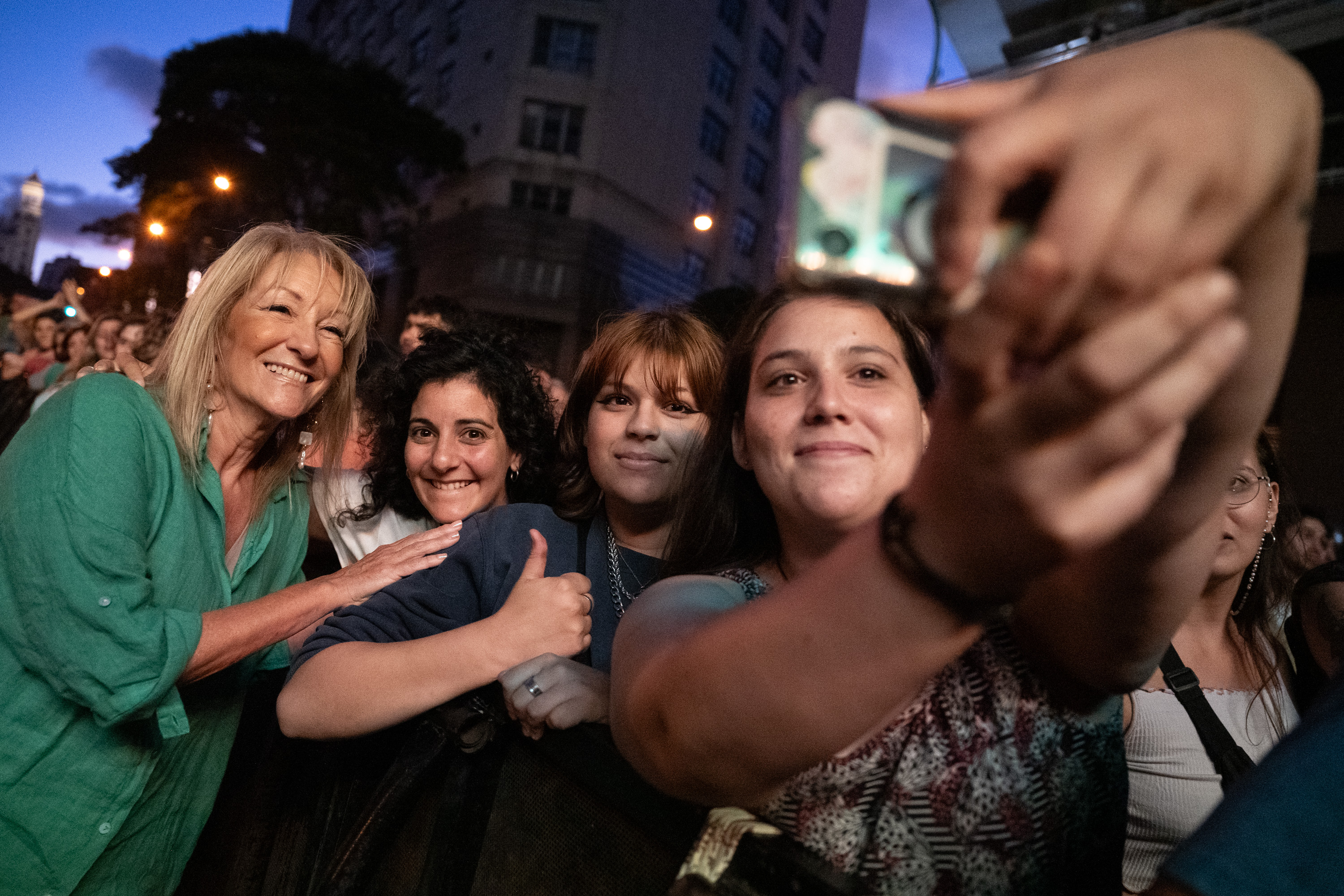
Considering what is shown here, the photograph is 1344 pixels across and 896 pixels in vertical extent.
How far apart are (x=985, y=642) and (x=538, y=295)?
25423mm

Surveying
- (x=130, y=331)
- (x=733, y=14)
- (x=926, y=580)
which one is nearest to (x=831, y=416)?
(x=926, y=580)

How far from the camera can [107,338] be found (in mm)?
5703

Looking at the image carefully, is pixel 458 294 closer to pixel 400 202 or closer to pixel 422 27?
pixel 400 202

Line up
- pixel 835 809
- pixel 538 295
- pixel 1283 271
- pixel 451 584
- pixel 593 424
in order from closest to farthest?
pixel 1283 271 < pixel 835 809 < pixel 451 584 < pixel 593 424 < pixel 538 295

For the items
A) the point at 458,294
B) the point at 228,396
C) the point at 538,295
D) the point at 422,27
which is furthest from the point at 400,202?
the point at 228,396

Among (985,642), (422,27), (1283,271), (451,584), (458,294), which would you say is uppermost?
(422,27)

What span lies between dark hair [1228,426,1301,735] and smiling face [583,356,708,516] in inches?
64.5

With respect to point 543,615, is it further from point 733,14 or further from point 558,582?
point 733,14

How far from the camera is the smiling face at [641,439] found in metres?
2.22

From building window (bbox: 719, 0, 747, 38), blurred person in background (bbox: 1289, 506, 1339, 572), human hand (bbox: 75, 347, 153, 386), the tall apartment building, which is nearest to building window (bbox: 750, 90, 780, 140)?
the tall apartment building

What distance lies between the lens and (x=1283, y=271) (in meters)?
0.54

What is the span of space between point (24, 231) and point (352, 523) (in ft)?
445

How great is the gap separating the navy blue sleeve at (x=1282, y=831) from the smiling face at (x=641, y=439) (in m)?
1.52

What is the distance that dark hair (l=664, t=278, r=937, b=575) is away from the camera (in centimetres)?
143
